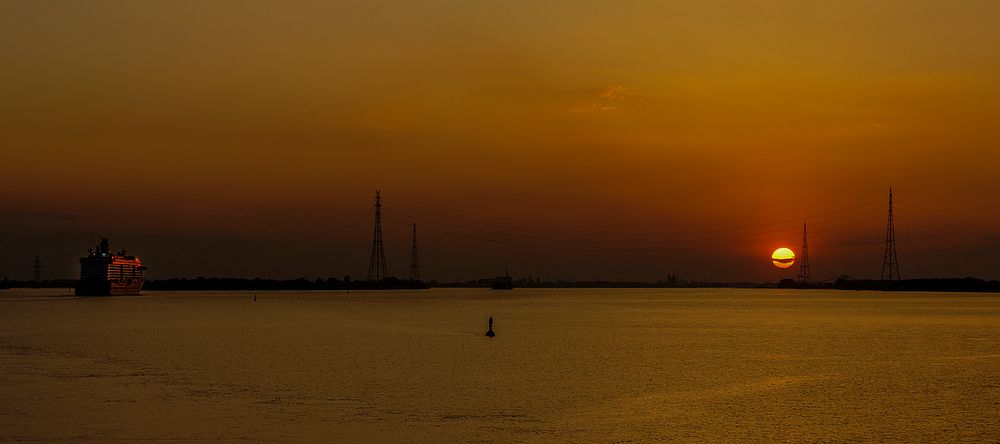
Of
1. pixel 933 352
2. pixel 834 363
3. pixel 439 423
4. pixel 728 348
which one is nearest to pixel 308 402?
pixel 439 423

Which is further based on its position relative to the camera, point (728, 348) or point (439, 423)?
point (728, 348)

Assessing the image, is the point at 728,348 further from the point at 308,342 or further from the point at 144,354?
the point at 144,354

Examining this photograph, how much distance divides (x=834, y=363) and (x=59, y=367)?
40.1 meters

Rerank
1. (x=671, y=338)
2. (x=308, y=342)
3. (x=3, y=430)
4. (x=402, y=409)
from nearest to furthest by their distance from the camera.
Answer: (x=3, y=430) → (x=402, y=409) → (x=308, y=342) → (x=671, y=338)

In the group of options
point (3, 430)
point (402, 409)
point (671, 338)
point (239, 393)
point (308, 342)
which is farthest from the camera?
point (671, 338)

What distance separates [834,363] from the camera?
168 ft

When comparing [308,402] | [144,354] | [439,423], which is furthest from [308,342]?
[439,423]

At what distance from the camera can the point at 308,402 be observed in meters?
34.2

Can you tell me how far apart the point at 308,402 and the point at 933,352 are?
137ft

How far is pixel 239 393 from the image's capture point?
3666 centimetres

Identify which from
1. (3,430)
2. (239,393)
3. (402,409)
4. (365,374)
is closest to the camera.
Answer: (3,430)

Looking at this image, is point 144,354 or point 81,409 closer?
point 81,409

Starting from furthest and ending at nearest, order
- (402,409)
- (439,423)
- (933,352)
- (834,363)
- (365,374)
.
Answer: (933,352) → (834,363) → (365,374) → (402,409) → (439,423)

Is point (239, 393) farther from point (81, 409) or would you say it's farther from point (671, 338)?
point (671, 338)
